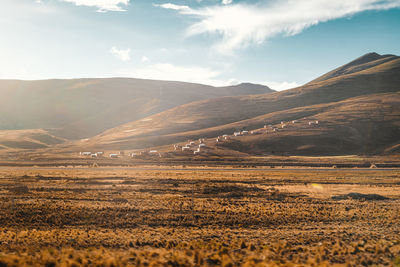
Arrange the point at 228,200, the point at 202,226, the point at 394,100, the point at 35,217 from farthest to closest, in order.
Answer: the point at 394,100, the point at 228,200, the point at 35,217, the point at 202,226

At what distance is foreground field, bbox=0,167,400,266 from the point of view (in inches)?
534

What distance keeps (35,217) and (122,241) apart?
441 inches

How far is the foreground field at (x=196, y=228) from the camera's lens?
44.5 ft

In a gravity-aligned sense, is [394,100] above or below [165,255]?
above

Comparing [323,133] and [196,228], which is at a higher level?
[323,133]

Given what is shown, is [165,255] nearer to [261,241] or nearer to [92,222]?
[261,241]

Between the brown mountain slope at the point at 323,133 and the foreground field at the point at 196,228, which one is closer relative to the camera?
the foreground field at the point at 196,228

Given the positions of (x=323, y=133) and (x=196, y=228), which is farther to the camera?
(x=323, y=133)

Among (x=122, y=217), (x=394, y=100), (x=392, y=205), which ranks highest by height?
(x=394, y=100)

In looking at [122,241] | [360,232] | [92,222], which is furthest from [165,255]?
[360,232]

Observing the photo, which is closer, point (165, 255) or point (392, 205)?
point (165, 255)

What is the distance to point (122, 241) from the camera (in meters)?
17.5

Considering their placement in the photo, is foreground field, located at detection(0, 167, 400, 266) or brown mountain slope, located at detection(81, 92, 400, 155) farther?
brown mountain slope, located at detection(81, 92, 400, 155)

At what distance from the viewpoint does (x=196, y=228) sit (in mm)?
21078
